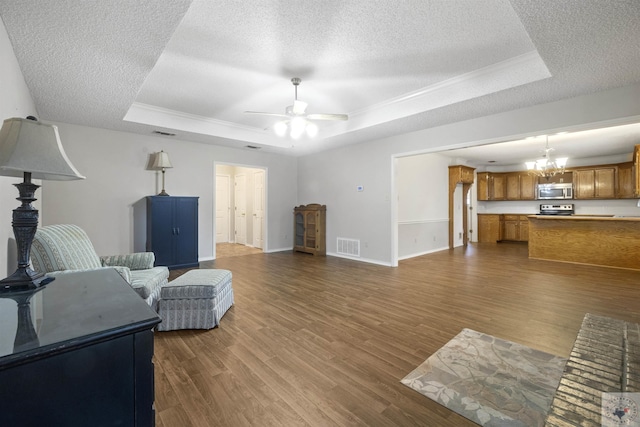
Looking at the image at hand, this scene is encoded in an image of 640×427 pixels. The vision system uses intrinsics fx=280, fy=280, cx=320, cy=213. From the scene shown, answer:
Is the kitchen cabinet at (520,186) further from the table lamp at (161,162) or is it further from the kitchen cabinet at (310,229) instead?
the table lamp at (161,162)

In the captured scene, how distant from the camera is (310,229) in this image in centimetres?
694

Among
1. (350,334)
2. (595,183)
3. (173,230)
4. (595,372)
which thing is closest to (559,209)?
(595,183)

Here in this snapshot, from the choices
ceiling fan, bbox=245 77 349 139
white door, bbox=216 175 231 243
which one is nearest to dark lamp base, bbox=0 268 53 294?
ceiling fan, bbox=245 77 349 139

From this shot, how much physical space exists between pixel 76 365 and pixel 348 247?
5.69 m

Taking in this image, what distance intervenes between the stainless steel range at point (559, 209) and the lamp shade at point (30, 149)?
10.3 m

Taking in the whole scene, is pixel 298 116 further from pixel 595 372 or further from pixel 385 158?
pixel 595 372

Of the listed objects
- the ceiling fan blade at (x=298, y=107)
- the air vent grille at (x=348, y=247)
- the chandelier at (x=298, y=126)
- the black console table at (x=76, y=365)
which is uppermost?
the ceiling fan blade at (x=298, y=107)

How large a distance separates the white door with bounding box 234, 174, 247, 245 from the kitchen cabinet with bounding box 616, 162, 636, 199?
33.2 ft

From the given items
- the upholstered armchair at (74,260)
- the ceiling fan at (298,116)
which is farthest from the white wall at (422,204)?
the upholstered armchair at (74,260)

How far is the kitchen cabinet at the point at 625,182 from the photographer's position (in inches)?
283

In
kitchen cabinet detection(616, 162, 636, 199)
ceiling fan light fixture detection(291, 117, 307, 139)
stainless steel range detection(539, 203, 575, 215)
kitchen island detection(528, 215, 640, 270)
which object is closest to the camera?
ceiling fan light fixture detection(291, 117, 307, 139)

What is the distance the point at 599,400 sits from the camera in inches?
66.2

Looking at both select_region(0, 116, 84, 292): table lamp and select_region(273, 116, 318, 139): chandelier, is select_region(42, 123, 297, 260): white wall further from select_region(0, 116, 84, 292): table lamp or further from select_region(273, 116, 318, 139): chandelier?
select_region(0, 116, 84, 292): table lamp

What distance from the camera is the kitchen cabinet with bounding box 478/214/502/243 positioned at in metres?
9.20
